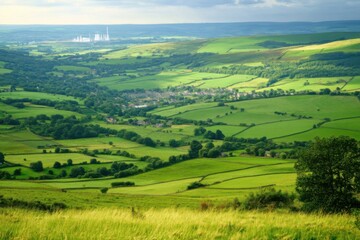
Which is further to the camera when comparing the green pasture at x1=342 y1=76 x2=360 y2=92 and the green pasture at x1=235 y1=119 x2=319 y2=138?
the green pasture at x1=342 y1=76 x2=360 y2=92

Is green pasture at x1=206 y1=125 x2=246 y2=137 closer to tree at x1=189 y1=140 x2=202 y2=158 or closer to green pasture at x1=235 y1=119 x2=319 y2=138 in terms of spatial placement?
green pasture at x1=235 y1=119 x2=319 y2=138

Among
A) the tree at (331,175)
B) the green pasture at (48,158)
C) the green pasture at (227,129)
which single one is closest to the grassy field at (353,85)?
the green pasture at (227,129)

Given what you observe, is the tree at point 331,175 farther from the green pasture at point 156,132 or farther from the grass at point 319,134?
the green pasture at point 156,132

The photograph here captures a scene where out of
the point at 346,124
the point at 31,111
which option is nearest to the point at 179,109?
the point at 31,111

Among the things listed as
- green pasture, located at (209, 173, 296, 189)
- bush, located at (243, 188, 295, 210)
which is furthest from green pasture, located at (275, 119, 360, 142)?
bush, located at (243, 188, 295, 210)

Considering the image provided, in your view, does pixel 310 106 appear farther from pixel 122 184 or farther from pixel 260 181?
pixel 122 184

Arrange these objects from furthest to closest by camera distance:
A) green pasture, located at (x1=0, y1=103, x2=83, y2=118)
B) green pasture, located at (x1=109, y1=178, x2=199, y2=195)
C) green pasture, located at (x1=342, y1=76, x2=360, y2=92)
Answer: green pasture, located at (x1=342, y1=76, x2=360, y2=92), green pasture, located at (x1=0, y1=103, x2=83, y2=118), green pasture, located at (x1=109, y1=178, x2=199, y2=195)
